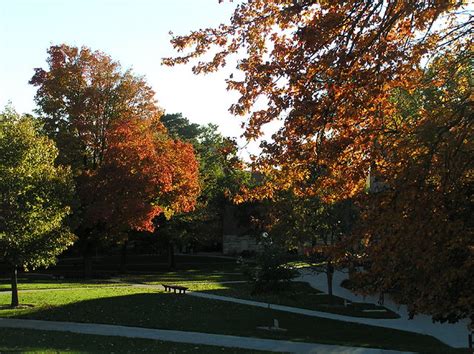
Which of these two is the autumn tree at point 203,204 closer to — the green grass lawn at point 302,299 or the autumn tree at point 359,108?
the green grass lawn at point 302,299

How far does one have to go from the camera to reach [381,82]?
21.7 feet

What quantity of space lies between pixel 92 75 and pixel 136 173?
7.13 metres

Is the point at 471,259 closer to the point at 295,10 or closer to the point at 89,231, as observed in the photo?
the point at 295,10

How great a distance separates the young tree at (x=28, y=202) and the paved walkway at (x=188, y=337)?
10.2ft

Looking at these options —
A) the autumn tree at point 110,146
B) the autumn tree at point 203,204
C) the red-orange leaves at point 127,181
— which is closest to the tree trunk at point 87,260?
the autumn tree at point 110,146

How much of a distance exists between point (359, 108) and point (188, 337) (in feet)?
30.4

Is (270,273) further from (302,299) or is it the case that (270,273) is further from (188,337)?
(302,299)

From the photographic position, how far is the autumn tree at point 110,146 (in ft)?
102

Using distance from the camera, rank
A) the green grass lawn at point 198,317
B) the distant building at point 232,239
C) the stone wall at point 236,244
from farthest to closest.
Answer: the stone wall at point 236,244, the distant building at point 232,239, the green grass lawn at point 198,317

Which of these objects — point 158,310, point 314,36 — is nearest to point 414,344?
point 158,310

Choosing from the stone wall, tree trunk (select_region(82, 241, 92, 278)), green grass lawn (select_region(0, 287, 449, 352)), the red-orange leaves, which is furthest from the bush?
the stone wall

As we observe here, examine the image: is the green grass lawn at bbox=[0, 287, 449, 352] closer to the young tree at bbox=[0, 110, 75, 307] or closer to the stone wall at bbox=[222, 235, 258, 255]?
the young tree at bbox=[0, 110, 75, 307]

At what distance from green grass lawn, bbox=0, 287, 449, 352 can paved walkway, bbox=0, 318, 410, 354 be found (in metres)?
0.74

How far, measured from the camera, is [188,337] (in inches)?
562
